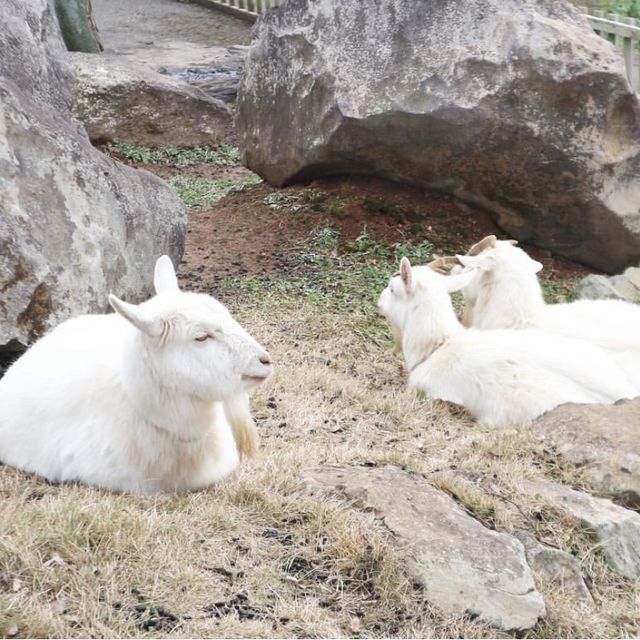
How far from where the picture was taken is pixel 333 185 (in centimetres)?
976

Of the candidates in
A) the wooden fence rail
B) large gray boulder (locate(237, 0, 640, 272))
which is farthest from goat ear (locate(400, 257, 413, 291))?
the wooden fence rail

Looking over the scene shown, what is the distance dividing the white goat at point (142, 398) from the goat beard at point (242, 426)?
1 centimetres

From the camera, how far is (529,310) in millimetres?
7234

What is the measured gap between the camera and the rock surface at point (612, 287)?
8.61 metres

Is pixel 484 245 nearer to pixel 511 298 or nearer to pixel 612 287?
pixel 511 298

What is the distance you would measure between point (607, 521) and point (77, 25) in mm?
11794

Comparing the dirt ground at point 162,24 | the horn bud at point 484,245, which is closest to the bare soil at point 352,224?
the horn bud at point 484,245

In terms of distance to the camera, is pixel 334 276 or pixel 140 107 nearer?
pixel 334 276

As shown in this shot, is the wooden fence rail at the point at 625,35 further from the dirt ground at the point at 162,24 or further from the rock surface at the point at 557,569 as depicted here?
the dirt ground at the point at 162,24

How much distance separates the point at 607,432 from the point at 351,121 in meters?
4.21

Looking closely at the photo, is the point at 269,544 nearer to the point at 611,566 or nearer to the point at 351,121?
the point at 611,566

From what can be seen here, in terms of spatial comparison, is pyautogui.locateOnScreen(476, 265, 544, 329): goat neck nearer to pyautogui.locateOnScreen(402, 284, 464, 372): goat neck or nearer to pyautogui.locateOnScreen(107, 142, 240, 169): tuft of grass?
pyautogui.locateOnScreen(402, 284, 464, 372): goat neck

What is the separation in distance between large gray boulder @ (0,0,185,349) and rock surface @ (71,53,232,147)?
17.4 ft

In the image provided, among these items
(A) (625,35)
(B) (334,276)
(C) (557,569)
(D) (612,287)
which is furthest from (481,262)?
(A) (625,35)
